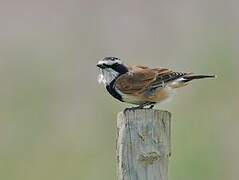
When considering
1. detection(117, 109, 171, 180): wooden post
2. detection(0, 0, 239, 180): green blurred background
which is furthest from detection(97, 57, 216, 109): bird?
detection(0, 0, 239, 180): green blurred background

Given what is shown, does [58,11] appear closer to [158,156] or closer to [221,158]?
[221,158]

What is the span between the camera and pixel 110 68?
656 cm

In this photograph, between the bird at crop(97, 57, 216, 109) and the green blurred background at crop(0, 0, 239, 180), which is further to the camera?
the green blurred background at crop(0, 0, 239, 180)

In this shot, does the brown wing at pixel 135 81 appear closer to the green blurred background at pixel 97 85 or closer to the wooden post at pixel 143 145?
the wooden post at pixel 143 145

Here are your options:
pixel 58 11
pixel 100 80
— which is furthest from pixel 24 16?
pixel 100 80

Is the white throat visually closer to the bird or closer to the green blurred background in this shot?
the bird

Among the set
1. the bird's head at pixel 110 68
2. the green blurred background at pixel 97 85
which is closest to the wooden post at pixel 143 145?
the bird's head at pixel 110 68

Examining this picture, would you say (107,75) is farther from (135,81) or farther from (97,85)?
(97,85)

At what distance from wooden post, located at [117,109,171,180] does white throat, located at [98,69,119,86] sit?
126cm

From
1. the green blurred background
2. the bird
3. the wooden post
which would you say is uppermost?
the green blurred background

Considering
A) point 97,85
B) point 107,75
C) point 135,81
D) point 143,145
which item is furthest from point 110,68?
point 97,85

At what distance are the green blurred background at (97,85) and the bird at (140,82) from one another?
2071 millimetres

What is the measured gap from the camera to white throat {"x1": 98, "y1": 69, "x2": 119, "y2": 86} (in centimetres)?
659

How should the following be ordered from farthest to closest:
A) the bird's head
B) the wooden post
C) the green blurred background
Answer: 1. the green blurred background
2. the bird's head
3. the wooden post
